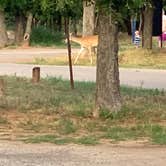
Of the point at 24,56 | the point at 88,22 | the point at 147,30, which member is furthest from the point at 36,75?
the point at 24,56

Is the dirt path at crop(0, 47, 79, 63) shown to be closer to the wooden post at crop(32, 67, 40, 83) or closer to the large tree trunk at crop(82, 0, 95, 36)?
the large tree trunk at crop(82, 0, 95, 36)

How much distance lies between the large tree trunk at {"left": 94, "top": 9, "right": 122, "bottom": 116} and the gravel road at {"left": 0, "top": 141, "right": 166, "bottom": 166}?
2.52m

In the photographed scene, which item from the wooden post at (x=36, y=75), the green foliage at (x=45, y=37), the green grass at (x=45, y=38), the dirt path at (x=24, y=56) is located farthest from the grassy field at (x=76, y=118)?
the green foliage at (x=45, y=37)

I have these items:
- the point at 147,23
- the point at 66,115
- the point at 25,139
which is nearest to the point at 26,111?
the point at 66,115

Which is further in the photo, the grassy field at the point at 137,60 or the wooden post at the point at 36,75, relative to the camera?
the grassy field at the point at 137,60

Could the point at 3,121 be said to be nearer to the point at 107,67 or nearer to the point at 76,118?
the point at 76,118

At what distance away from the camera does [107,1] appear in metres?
10.8

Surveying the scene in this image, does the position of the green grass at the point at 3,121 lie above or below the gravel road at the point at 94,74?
above

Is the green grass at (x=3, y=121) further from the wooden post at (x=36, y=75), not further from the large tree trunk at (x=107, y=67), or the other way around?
the wooden post at (x=36, y=75)

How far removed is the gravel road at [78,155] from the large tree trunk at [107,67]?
2523 millimetres

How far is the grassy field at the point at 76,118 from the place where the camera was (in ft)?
34.5

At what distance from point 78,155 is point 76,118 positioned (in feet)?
11.0

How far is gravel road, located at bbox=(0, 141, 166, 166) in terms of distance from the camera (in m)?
8.39

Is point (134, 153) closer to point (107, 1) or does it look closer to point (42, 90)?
point (107, 1)
